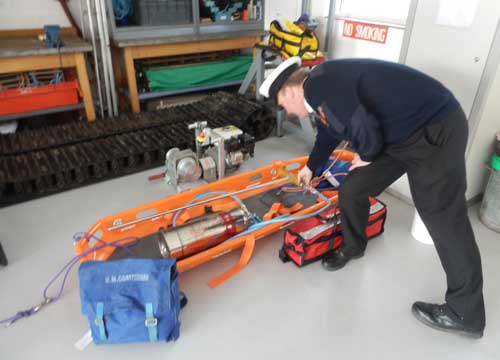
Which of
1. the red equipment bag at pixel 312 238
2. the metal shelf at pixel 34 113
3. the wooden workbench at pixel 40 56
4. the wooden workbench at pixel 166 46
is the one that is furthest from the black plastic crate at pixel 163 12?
the red equipment bag at pixel 312 238

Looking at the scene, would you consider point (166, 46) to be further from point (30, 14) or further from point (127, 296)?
point (127, 296)

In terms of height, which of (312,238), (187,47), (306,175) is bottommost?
(312,238)

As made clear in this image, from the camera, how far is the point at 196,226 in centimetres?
216

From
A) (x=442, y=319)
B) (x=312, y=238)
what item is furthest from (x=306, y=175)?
(x=442, y=319)

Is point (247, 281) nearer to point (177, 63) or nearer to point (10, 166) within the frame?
point (10, 166)

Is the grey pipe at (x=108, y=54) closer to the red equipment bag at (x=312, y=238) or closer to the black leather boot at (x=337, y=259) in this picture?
the red equipment bag at (x=312, y=238)

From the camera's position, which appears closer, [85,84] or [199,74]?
[85,84]

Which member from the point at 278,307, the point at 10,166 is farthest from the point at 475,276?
the point at 10,166

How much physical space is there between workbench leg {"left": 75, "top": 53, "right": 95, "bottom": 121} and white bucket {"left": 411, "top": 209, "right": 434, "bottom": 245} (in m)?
3.09

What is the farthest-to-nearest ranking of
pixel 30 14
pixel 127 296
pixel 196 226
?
pixel 30 14, pixel 196 226, pixel 127 296

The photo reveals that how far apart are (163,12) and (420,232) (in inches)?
129

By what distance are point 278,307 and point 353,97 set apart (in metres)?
1.15

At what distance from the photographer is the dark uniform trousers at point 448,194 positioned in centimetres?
163

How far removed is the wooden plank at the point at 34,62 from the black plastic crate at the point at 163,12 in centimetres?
84
